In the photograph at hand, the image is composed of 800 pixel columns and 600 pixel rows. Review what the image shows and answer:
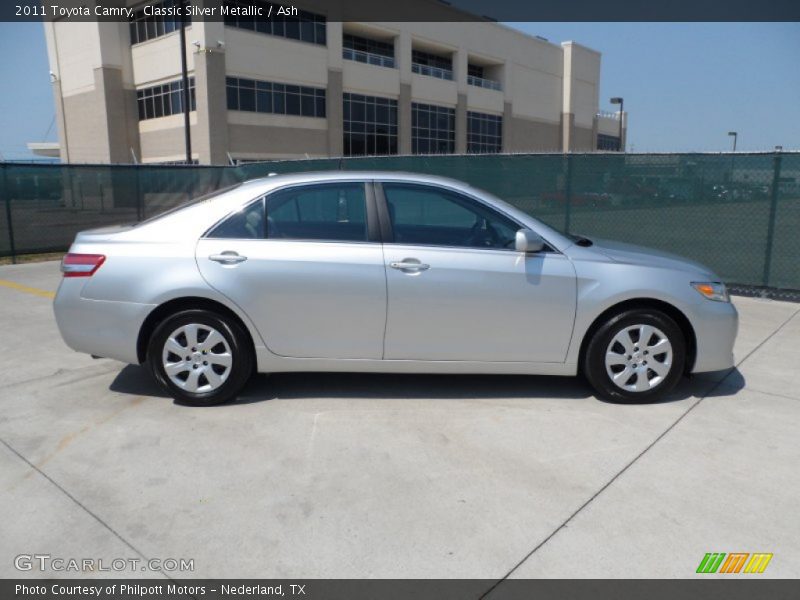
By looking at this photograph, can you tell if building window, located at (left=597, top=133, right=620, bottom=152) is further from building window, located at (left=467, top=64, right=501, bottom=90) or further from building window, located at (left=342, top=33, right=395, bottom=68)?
building window, located at (left=342, top=33, right=395, bottom=68)

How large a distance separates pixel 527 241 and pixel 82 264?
313 cm

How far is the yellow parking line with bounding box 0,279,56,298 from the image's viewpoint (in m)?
8.79

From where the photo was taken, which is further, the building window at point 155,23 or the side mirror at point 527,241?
the building window at point 155,23

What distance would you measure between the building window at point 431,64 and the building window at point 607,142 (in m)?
27.8

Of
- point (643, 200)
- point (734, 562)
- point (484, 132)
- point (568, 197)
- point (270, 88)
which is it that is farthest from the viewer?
point (484, 132)

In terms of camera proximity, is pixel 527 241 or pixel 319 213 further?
pixel 319 213

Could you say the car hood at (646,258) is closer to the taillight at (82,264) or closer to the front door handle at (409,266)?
the front door handle at (409,266)

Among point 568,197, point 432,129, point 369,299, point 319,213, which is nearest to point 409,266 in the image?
point 369,299

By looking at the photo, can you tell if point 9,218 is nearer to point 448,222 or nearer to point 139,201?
point 139,201

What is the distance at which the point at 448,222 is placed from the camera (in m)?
4.82

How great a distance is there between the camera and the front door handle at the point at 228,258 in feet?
14.3

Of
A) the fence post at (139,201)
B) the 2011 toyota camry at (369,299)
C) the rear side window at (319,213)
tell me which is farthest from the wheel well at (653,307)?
the fence post at (139,201)

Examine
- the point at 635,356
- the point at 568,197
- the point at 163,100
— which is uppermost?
the point at 163,100

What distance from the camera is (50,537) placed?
2932 mm
